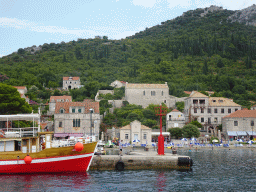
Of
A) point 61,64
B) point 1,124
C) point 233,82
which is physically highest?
point 61,64

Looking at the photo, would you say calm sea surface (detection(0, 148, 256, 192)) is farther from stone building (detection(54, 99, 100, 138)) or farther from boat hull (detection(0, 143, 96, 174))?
stone building (detection(54, 99, 100, 138))

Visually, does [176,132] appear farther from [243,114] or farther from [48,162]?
[48,162]

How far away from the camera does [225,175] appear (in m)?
34.2

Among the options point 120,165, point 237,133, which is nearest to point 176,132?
point 237,133

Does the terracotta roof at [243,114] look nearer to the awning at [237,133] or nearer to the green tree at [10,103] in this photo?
the awning at [237,133]

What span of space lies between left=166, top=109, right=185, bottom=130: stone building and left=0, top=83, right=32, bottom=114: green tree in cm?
3997

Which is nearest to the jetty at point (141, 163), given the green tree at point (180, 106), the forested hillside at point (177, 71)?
the green tree at point (180, 106)

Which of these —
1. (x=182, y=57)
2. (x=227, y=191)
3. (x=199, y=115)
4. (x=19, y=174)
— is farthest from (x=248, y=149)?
(x=182, y=57)

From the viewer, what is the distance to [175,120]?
8525 centimetres

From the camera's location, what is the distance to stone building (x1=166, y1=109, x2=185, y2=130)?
84.9 m

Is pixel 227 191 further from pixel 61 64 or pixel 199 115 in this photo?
pixel 61 64

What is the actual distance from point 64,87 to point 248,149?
318 ft

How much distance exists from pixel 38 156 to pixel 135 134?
131ft

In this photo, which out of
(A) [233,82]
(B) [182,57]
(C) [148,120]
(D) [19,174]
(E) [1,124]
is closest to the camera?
(D) [19,174]
